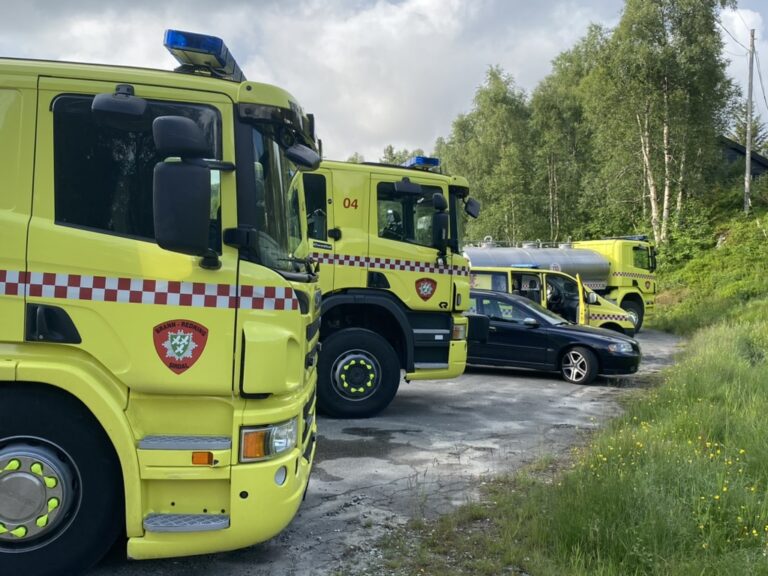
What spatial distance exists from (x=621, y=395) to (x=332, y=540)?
6.79m

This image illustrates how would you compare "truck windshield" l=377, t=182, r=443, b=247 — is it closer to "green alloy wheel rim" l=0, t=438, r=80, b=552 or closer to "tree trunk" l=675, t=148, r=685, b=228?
"green alloy wheel rim" l=0, t=438, r=80, b=552

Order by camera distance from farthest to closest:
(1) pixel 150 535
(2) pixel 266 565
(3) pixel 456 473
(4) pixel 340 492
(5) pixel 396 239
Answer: (5) pixel 396 239
(3) pixel 456 473
(4) pixel 340 492
(2) pixel 266 565
(1) pixel 150 535

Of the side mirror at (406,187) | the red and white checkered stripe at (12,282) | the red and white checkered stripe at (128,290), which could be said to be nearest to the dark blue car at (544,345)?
the side mirror at (406,187)

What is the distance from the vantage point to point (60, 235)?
10.1 feet

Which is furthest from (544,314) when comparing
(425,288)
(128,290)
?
(128,290)

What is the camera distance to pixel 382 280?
7.34 m

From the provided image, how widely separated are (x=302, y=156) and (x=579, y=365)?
8128 mm

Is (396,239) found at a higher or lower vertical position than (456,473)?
higher

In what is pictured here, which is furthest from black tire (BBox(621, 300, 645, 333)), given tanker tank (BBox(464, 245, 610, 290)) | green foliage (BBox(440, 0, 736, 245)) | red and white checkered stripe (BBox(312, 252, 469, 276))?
red and white checkered stripe (BBox(312, 252, 469, 276))

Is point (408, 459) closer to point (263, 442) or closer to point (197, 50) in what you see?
point (263, 442)

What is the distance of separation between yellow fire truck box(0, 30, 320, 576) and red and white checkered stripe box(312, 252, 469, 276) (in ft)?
13.0

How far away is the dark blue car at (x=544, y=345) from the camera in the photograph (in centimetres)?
1045

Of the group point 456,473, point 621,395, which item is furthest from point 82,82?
point 621,395

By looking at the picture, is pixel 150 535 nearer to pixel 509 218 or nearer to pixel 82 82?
pixel 82 82
